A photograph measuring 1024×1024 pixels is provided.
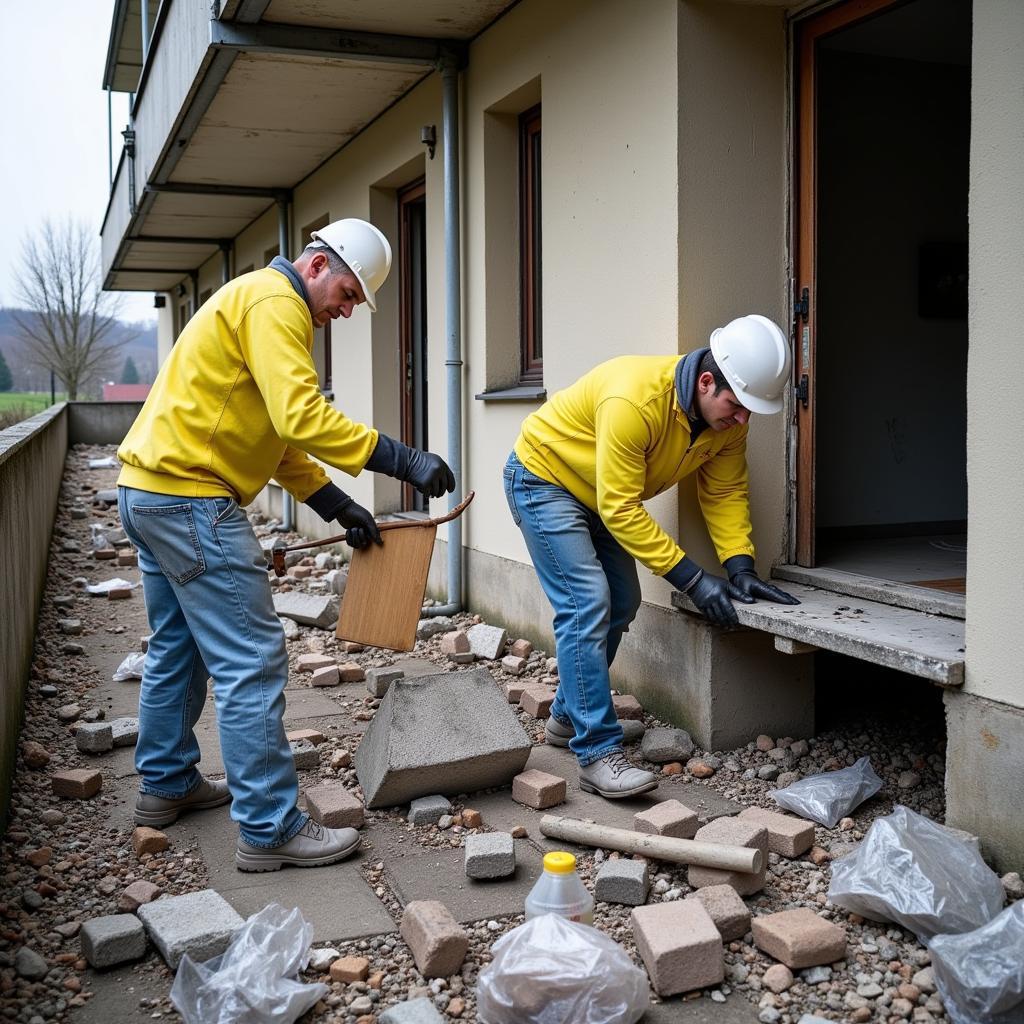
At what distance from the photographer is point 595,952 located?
108 inches

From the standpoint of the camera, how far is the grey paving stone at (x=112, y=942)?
3.08 metres

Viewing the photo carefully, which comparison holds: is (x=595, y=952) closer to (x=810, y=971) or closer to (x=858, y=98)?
(x=810, y=971)

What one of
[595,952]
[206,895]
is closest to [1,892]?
[206,895]

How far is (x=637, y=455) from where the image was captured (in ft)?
14.0

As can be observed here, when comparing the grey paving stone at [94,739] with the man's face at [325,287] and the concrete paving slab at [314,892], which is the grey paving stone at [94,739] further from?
the man's face at [325,287]

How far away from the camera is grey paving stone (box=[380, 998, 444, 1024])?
2.73 m

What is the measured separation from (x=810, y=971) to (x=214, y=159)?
28.1 ft

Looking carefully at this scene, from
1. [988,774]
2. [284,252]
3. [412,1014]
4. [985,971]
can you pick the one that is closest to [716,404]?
[988,774]

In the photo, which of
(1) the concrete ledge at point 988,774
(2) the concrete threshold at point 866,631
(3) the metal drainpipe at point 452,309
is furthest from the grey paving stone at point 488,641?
(1) the concrete ledge at point 988,774

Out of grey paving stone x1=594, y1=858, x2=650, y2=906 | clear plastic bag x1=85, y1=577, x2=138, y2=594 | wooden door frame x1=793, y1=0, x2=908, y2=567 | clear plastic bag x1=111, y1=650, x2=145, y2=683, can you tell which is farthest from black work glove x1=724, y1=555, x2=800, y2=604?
clear plastic bag x1=85, y1=577, x2=138, y2=594

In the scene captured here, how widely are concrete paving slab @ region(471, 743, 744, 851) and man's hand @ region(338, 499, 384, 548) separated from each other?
107 cm

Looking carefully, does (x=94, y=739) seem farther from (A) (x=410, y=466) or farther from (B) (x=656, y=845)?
(B) (x=656, y=845)

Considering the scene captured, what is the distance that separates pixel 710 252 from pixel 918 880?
8.71 ft

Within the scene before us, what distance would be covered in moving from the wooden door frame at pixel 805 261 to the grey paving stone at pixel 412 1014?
112 inches
